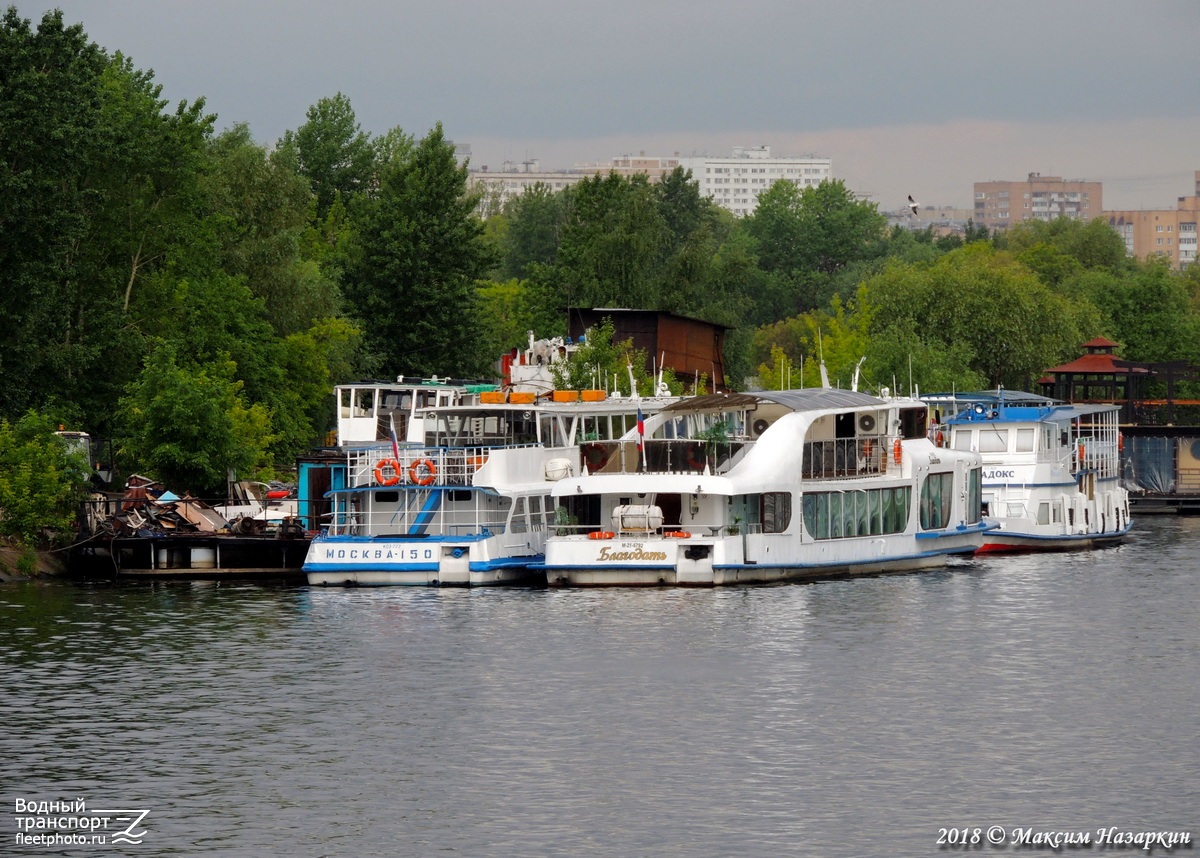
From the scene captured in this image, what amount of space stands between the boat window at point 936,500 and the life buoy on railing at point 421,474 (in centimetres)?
1710

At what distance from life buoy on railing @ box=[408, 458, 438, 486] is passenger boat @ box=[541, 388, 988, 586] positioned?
371cm

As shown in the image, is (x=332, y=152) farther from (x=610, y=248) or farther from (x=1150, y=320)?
(x=1150, y=320)

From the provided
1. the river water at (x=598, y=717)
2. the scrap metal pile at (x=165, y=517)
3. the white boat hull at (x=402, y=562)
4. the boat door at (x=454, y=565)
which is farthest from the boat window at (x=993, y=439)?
the scrap metal pile at (x=165, y=517)

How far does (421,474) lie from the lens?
60312 mm

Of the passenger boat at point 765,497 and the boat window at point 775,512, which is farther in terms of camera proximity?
the boat window at point 775,512

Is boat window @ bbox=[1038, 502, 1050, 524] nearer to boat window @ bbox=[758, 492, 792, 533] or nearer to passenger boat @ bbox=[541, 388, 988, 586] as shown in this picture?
passenger boat @ bbox=[541, 388, 988, 586]

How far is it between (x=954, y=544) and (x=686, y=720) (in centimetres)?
3094

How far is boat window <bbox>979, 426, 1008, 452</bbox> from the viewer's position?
77.1 metres

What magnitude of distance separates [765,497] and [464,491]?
9242mm

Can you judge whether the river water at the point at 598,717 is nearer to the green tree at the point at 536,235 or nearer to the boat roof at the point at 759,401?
the boat roof at the point at 759,401

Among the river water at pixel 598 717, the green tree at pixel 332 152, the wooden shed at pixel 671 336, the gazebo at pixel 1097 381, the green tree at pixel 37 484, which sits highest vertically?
the green tree at pixel 332 152

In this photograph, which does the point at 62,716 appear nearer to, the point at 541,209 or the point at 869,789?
the point at 869,789

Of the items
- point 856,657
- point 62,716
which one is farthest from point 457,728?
point 856,657

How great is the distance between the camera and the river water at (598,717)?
3203cm
